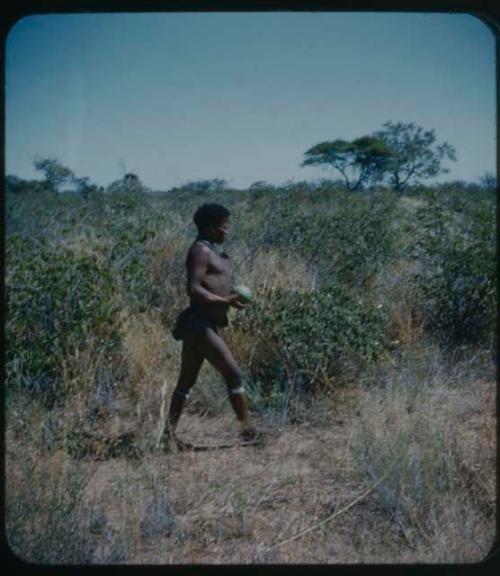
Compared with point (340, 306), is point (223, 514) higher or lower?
lower

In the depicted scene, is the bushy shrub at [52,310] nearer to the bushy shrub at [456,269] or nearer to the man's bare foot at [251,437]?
the man's bare foot at [251,437]

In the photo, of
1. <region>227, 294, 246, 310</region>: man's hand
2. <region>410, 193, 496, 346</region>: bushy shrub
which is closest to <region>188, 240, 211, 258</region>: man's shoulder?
<region>227, 294, 246, 310</region>: man's hand

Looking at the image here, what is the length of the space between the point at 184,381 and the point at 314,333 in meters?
1.05

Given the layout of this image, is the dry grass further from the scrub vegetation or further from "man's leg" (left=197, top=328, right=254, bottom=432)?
"man's leg" (left=197, top=328, right=254, bottom=432)

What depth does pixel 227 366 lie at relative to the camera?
3.71m

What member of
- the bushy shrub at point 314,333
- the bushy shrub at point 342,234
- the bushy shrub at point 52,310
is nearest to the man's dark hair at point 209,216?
the bushy shrub at point 314,333

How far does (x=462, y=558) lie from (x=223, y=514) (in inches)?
38.8

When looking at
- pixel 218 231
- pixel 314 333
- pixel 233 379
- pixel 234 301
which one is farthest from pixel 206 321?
pixel 314 333

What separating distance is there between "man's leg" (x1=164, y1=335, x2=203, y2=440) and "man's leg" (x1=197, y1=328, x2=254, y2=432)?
0.15ft

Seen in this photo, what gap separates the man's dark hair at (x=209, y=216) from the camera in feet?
12.2
